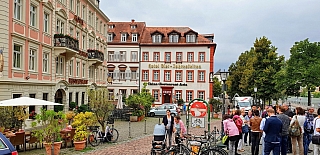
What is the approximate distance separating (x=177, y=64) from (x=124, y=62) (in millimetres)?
8427

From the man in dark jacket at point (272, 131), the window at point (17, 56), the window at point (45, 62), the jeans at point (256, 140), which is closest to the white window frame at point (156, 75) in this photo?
the window at point (45, 62)

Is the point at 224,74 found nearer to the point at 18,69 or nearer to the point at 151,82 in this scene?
the point at 18,69

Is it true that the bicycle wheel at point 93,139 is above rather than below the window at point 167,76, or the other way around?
below

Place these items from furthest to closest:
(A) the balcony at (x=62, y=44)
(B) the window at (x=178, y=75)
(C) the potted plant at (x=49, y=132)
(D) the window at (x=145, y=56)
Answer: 1. (D) the window at (x=145, y=56)
2. (B) the window at (x=178, y=75)
3. (A) the balcony at (x=62, y=44)
4. (C) the potted plant at (x=49, y=132)

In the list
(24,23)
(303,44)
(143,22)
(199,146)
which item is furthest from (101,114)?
(143,22)

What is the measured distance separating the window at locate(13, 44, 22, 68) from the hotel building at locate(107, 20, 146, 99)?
28131 millimetres

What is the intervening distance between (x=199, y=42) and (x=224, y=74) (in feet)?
105

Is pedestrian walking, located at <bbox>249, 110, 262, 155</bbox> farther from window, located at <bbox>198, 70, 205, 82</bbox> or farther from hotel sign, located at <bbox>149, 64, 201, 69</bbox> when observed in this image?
hotel sign, located at <bbox>149, 64, 201, 69</bbox>

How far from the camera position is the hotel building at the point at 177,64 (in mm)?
45844

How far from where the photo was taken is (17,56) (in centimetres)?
1911

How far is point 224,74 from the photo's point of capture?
48.2ft

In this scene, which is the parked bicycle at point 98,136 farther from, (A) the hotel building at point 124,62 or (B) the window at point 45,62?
(A) the hotel building at point 124,62

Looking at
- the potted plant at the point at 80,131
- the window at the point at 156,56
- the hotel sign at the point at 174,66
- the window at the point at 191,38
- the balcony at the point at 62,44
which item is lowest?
the potted plant at the point at 80,131

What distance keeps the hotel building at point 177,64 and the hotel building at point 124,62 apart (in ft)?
3.77
